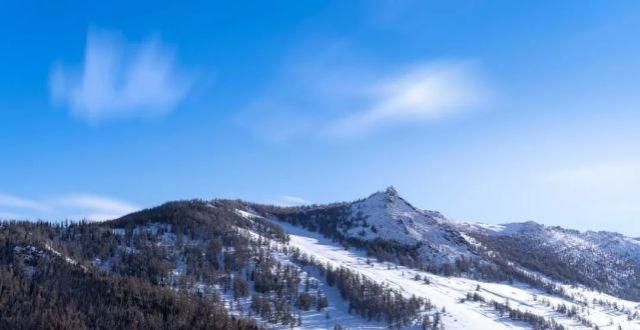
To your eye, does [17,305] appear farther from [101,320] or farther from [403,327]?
[403,327]

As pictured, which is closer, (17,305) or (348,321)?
(17,305)

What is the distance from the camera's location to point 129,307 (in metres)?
172

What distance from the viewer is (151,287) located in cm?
18688

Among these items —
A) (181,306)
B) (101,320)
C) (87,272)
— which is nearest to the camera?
(101,320)

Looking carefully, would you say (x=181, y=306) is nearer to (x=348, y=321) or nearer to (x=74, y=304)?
(x=74, y=304)

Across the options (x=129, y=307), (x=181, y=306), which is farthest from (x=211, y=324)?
(x=129, y=307)

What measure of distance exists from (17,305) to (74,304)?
14.1 meters

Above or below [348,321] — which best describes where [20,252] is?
above

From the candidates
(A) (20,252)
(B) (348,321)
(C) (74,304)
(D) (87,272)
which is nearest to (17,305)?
(C) (74,304)

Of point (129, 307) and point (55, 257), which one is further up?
point (55, 257)

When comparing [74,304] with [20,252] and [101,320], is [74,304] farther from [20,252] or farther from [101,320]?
[20,252]

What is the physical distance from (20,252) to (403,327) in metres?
126

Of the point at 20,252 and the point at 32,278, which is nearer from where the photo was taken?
the point at 32,278

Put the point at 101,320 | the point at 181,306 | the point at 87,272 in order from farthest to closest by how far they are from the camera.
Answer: the point at 87,272 → the point at 181,306 → the point at 101,320
